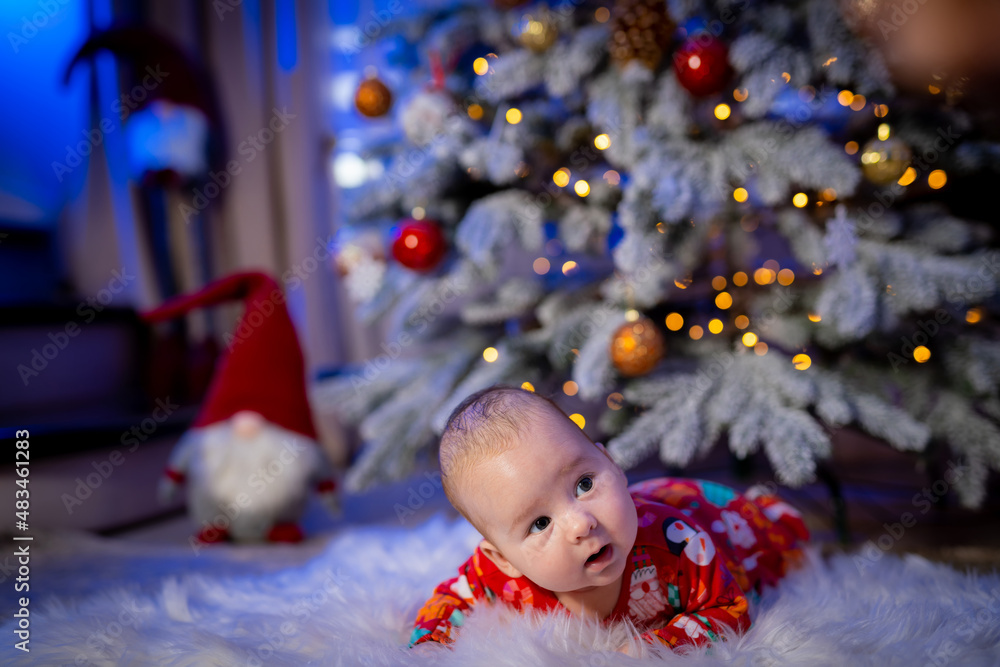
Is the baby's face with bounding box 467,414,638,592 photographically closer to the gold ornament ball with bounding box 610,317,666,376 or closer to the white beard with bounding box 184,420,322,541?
the gold ornament ball with bounding box 610,317,666,376

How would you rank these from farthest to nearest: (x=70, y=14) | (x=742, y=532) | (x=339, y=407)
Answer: (x=70, y=14)
(x=339, y=407)
(x=742, y=532)

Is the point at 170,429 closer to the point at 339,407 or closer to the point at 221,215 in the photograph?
the point at 339,407

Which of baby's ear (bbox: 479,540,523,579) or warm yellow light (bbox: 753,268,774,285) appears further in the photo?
warm yellow light (bbox: 753,268,774,285)

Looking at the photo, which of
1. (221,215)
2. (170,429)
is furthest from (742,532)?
(221,215)

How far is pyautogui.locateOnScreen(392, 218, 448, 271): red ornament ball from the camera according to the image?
1.39m

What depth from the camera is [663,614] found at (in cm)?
82

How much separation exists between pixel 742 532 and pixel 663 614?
0.62 feet

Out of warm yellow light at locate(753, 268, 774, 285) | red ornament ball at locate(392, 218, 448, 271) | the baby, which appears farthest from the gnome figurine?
warm yellow light at locate(753, 268, 774, 285)

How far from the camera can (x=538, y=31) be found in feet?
4.28

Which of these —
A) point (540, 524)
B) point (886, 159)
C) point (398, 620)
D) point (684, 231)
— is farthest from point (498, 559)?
point (886, 159)

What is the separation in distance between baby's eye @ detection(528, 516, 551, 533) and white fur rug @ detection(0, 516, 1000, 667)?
5.0 inches

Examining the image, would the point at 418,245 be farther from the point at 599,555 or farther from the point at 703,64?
the point at 599,555

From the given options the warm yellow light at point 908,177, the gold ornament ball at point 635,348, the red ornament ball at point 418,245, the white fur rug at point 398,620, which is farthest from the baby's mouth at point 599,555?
the warm yellow light at point 908,177

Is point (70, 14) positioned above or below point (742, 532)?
above
